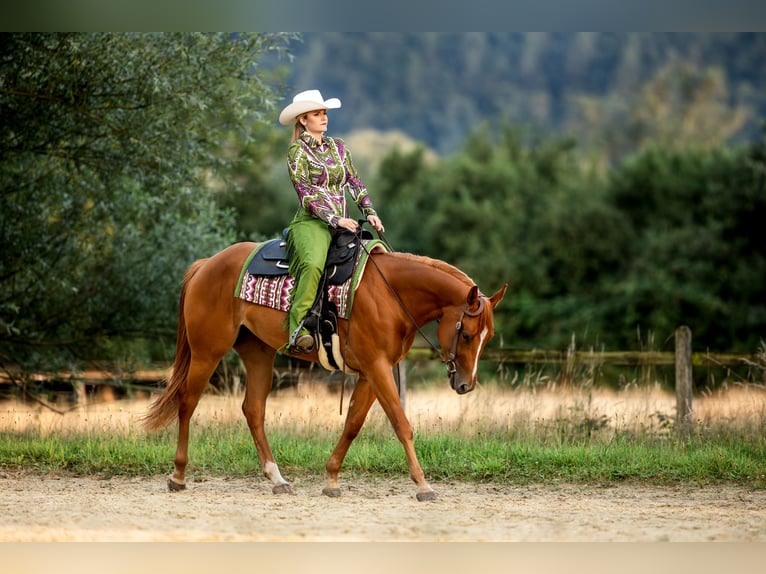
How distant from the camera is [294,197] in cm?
2697

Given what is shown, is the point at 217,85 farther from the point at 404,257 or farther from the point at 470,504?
the point at 470,504

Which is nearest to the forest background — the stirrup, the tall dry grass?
the tall dry grass

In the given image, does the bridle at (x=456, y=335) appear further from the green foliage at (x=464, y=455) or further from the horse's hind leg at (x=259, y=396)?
the horse's hind leg at (x=259, y=396)

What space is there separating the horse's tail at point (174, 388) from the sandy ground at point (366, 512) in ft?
1.56

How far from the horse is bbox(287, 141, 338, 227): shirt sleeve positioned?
506 millimetres

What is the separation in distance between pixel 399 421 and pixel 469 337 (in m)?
0.72

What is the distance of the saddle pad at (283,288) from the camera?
6910 millimetres

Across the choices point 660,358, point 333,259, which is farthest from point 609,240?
point 333,259

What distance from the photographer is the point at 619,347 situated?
24312 millimetres

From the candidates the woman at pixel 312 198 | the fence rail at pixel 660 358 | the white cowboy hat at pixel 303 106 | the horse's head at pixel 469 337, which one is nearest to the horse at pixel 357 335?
the horse's head at pixel 469 337

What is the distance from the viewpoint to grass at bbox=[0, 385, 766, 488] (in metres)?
7.67

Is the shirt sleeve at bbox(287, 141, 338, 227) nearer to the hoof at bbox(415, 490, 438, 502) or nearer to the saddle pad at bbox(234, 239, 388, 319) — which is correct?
the saddle pad at bbox(234, 239, 388, 319)

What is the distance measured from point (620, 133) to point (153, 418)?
5031 cm

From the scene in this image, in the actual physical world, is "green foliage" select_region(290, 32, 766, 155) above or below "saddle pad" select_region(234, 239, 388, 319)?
above
